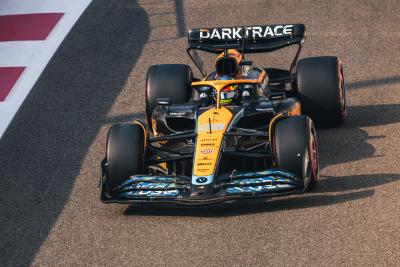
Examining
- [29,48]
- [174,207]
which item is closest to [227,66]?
[174,207]

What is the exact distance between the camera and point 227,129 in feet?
38.1

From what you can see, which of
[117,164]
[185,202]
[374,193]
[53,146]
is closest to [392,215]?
[374,193]

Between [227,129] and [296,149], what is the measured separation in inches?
35.9

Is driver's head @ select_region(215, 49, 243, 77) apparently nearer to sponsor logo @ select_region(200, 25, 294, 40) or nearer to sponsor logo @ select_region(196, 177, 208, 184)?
A: sponsor logo @ select_region(200, 25, 294, 40)

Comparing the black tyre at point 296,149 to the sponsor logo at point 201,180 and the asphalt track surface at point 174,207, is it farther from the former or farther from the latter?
the sponsor logo at point 201,180

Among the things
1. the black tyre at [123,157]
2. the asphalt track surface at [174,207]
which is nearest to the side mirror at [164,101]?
the black tyre at [123,157]

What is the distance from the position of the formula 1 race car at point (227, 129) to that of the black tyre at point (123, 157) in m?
0.01

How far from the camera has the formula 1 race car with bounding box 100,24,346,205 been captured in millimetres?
10906

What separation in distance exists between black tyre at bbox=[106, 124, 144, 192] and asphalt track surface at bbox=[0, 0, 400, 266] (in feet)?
1.25

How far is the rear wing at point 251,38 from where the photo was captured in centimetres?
1358

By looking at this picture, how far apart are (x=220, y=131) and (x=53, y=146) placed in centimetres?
292

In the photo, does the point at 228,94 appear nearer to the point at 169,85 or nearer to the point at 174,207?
the point at 169,85

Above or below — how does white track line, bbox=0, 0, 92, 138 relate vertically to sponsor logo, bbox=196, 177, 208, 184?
below

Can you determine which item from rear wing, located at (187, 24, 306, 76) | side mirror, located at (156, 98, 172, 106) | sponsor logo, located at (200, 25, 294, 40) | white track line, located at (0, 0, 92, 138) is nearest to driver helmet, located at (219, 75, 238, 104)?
side mirror, located at (156, 98, 172, 106)
